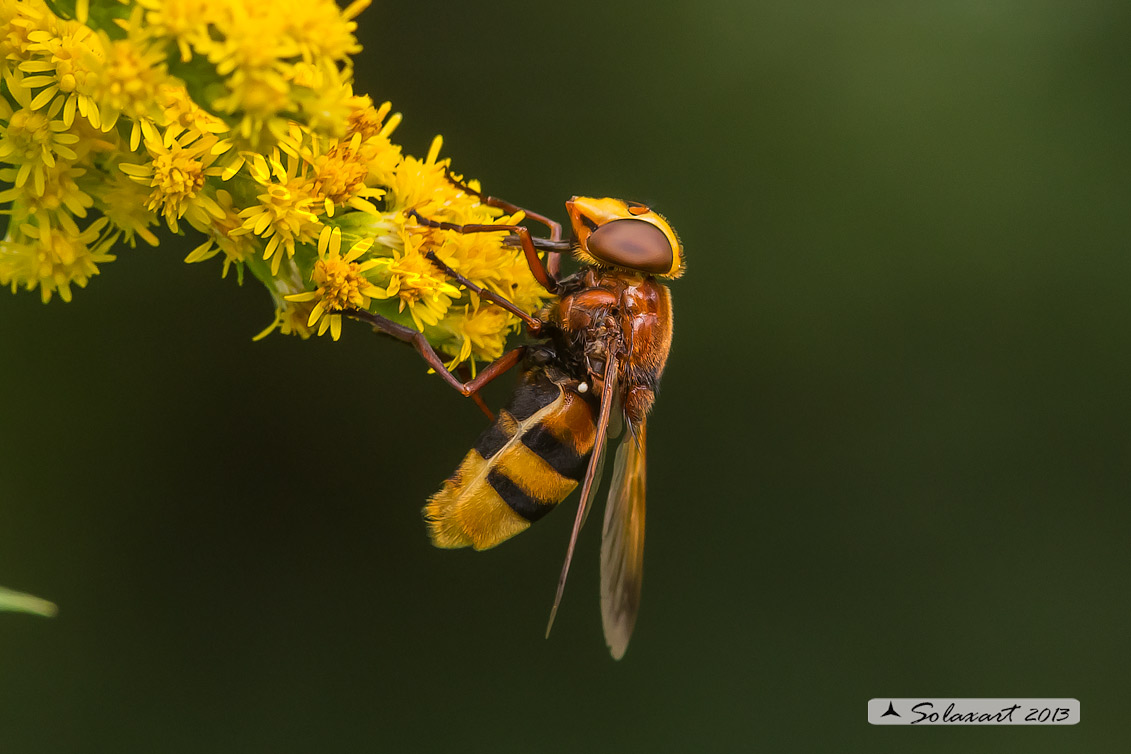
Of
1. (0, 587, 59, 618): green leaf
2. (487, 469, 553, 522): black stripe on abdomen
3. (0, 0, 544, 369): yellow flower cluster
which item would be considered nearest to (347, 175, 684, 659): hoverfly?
(487, 469, 553, 522): black stripe on abdomen

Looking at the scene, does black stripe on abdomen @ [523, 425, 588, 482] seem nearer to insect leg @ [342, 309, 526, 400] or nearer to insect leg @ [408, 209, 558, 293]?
insect leg @ [342, 309, 526, 400]

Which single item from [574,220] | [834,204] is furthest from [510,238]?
[834,204]

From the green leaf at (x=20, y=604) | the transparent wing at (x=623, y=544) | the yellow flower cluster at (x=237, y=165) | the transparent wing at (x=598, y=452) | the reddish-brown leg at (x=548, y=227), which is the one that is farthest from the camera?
the transparent wing at (x=623, y=544)

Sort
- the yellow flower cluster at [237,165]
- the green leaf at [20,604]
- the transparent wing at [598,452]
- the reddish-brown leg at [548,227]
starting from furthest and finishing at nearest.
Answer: the reddish-brown leg at [548,227] → the transparent wing at [598,452] → the yellow flower cluster at [237,165] → the green leaf at [20,604]

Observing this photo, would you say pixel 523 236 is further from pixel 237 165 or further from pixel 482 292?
pixel 237 165

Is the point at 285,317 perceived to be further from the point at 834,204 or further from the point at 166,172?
the point at 834,204

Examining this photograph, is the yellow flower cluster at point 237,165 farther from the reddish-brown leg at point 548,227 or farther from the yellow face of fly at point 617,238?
the yellow face of fly at point 617,238

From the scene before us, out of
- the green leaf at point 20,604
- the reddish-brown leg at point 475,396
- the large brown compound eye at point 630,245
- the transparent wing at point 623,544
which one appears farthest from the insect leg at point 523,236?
the green leaf at point 20,604

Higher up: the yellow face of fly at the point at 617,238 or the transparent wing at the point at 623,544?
the yellow face of fly at the point at 617,238
